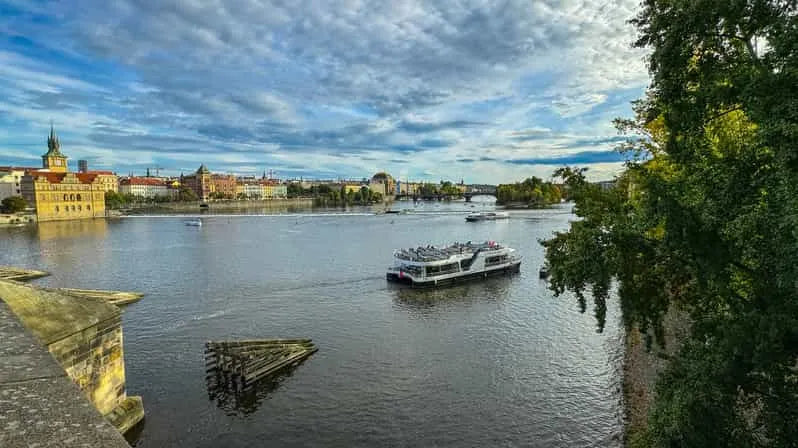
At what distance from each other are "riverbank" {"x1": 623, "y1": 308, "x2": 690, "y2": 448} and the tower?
169 metres

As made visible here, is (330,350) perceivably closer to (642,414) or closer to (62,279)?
(642,414)

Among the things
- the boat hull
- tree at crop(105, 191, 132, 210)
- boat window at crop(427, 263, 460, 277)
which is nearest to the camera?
the boat hull

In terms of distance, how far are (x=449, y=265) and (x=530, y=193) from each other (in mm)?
143704

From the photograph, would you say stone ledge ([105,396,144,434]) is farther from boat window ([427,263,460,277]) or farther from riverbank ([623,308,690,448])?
boat window ([427,263,460,277])

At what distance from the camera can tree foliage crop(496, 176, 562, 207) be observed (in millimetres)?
169250

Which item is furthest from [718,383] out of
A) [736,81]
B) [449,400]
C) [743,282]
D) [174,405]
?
[174,405]

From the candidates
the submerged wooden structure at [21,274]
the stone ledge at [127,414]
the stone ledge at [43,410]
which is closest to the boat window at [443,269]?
the stone ledge at [127,414]

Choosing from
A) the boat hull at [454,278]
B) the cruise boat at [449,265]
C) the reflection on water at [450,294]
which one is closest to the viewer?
the reflection on water at [450,294]

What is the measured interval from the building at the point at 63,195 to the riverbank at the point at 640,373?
412ft

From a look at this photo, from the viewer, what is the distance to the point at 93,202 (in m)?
125

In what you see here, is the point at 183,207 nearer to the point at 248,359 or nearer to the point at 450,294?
the point at 450,294

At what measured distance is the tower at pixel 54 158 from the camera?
149 metres

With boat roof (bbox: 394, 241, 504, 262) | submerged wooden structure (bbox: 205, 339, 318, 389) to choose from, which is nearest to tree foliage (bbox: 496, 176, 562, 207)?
boat roof (bbox: 394, 241, 504, 262)

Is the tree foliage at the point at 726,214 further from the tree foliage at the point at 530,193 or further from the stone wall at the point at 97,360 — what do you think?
the tree foliage at the point at 530,193
